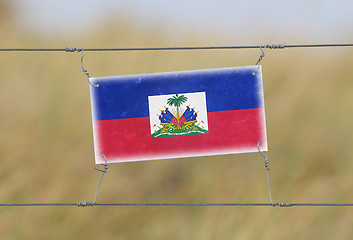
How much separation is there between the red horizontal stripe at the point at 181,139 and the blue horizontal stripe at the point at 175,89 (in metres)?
0.09

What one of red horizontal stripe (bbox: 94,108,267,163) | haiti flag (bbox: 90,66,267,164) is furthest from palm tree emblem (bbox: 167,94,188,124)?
red horizontal stripe (bbox: 94,108,267,163)

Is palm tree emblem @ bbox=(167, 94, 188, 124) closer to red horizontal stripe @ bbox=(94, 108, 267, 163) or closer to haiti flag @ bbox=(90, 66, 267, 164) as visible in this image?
haiti flag @ bbox=(90, 66, 267, 164)

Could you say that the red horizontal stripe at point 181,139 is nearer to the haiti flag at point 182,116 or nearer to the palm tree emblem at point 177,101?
the haiti flag at point 182,116

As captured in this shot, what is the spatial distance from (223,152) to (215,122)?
336 mm

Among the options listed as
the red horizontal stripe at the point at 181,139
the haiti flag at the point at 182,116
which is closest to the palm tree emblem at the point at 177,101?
the haiti flag at the point at 182,116

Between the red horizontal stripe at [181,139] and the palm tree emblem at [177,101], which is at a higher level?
the palm tree emblem at [177,101]

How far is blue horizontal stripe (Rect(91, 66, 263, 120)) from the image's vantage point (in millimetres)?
4758

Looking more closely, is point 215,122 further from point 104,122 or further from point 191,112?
point 104,122

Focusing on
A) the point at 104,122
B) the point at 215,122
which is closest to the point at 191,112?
the point at 215,122

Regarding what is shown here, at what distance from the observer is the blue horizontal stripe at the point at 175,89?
4758 mm

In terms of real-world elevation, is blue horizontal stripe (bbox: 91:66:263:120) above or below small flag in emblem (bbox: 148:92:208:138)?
above

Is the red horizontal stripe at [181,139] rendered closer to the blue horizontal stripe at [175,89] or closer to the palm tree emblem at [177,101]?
the blue horizontal stripe at [175,89]

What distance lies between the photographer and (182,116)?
15.6 ft

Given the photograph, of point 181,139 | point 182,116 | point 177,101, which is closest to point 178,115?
point 182,116
